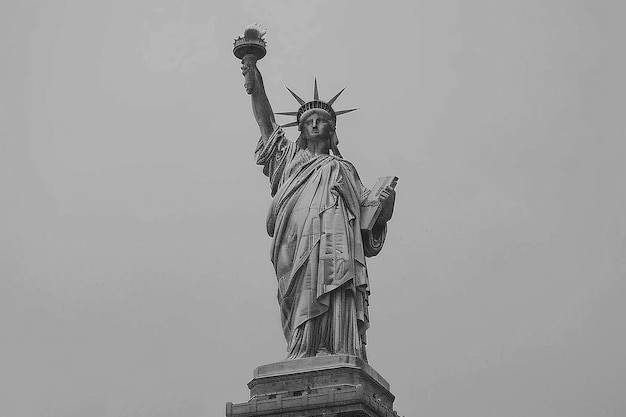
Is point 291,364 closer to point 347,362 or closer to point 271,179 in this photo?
point 347,362

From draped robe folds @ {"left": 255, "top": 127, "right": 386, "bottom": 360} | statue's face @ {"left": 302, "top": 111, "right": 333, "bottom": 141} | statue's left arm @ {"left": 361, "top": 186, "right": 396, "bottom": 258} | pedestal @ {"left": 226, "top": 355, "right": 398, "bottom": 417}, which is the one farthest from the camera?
statue's face @ {"left": 302, "top": 111, "right": 333, "bottom": 141}

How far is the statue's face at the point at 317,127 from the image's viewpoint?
63.2ft

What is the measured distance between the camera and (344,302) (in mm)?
17219

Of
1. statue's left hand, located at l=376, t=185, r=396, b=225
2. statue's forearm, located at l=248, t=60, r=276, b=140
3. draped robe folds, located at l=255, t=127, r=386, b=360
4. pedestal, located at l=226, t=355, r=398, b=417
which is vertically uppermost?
statue's forearm, located at l=248, t=60, r=276, b=140

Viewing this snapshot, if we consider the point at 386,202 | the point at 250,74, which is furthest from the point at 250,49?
the point at 386,202

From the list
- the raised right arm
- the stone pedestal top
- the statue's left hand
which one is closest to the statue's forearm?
the raised right arm

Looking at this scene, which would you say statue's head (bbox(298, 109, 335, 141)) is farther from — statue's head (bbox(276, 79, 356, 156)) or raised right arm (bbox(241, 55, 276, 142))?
raised right arm (bbox(241, 55, 276, 142))

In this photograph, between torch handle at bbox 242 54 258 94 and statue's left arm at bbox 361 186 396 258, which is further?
torch handle at bbox 242 54 258 94

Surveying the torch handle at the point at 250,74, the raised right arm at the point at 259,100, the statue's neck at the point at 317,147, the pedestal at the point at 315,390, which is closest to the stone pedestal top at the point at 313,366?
the pedestal at the point at 315,390

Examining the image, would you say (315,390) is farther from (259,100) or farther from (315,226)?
(259,100)

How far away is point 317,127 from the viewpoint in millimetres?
19266

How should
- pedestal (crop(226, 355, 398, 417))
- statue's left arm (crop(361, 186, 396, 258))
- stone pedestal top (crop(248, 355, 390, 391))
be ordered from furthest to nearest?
statue's left arm (crop(361, 186, 396, 258)) < stone pedestal top (crop(248, 355, 390, 391)) < pedestal (crop(226, 355, 398, 417))

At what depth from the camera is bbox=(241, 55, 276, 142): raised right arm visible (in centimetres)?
1967

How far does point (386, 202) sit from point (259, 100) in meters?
3.11
